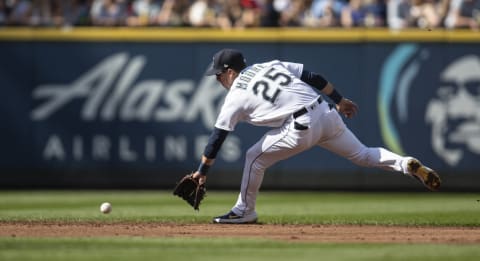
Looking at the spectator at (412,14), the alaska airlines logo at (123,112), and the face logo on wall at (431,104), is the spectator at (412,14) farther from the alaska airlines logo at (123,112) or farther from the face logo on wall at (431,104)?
the alaska airlines logo at (123,112)

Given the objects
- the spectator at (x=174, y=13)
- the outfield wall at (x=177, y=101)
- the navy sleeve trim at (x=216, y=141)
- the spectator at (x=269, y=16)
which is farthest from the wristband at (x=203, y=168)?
the spectator at (x=174, y=13)

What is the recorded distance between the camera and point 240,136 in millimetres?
16891

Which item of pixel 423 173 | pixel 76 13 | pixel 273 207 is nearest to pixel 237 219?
pixel 423 173

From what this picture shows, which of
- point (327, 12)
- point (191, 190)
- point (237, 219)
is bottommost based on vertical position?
point (237, 219)

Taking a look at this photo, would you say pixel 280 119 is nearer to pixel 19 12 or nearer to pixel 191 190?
pixel 191 190

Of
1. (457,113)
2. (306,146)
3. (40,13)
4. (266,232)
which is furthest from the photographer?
(40,13)

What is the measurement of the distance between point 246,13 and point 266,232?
27.6ft

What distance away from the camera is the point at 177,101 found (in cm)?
1703

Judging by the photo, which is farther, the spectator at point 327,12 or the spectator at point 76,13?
the spectator at point 76,13

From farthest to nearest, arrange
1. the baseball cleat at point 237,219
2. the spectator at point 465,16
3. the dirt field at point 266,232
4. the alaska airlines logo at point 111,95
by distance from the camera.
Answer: the alaska airlines logo at point 111,95 → the spectator at point 465,16 → the baseball cleat at point 237,219 → the dirt field at point 266,232

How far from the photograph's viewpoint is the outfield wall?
16.6m

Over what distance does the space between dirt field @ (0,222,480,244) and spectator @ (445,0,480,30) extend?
7.44m

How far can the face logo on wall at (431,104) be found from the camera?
1647cm

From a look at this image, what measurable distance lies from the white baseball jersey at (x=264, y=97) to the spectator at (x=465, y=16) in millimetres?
7614
